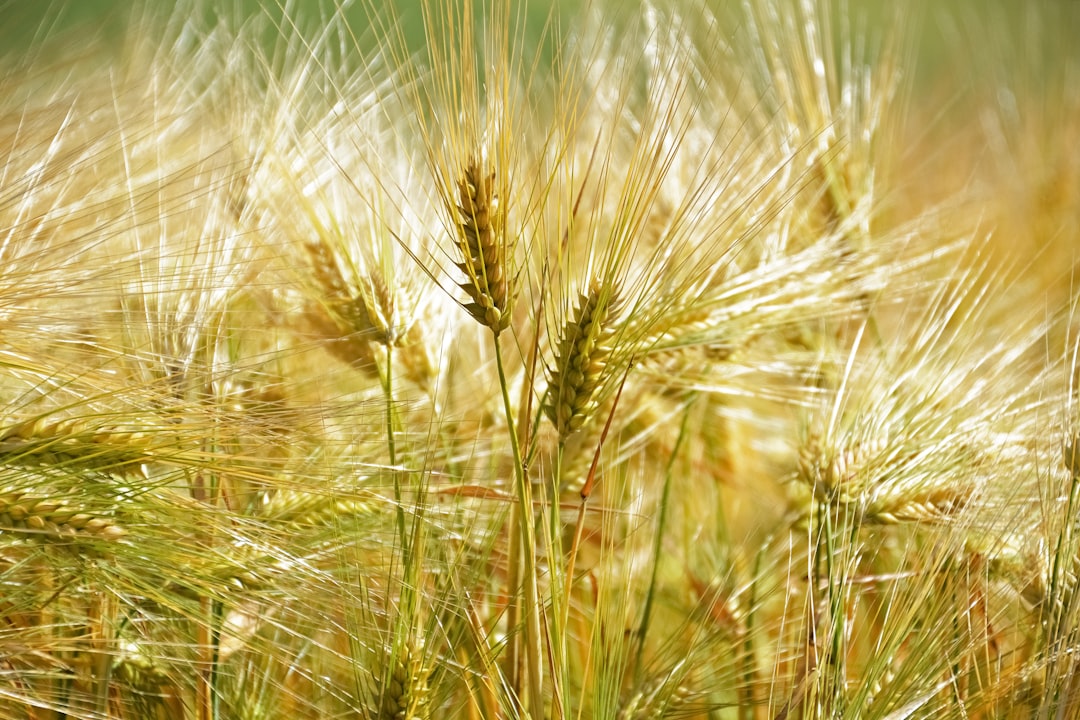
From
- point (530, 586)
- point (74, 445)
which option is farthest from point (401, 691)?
point (74, 445)

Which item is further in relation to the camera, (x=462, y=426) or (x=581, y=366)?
(x=462, y=426)

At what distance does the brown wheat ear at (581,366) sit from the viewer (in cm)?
52

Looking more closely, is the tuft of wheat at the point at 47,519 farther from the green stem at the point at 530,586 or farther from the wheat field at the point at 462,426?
the green stem at the point at 530,586

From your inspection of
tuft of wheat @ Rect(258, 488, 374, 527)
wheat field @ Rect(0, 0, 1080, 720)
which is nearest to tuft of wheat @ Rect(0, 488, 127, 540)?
wheat field @ Rect(0, 0, 1080, 720)

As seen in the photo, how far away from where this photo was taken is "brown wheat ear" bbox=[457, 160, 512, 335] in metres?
0.50

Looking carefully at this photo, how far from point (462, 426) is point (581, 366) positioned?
231mm

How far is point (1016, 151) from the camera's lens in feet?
4.51

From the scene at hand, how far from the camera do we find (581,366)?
0.52 meters

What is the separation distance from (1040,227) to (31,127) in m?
1.11

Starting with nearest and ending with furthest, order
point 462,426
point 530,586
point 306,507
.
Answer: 1. point 530,586
2. point 306,507
3. point 462,426

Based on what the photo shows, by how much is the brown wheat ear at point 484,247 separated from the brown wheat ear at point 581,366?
1.7 inches

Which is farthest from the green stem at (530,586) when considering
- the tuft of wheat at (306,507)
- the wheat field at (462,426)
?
the tuft of wheat at (306,507)

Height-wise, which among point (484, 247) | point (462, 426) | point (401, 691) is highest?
point (484, 247)

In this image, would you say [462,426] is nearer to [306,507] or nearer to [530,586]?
[306,507]
